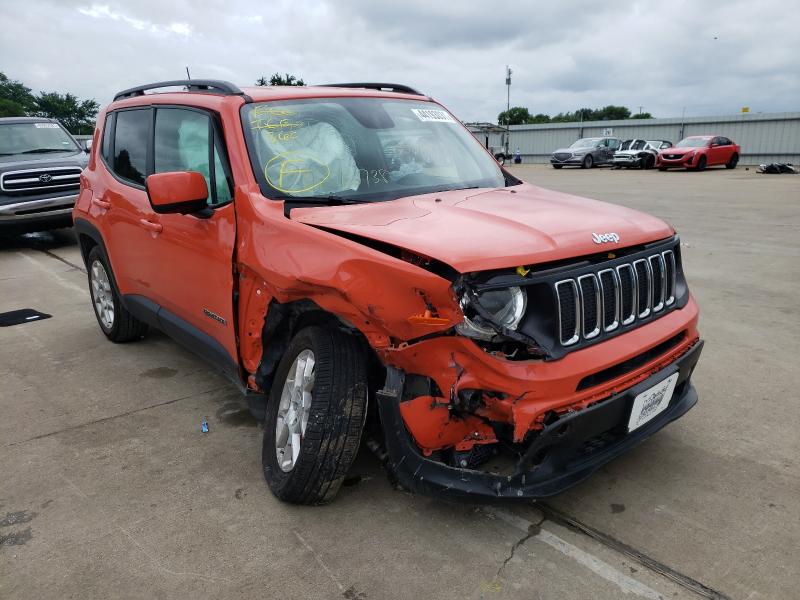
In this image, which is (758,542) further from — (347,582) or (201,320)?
(201,320)

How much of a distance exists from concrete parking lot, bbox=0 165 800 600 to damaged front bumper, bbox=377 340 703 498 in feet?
1.04

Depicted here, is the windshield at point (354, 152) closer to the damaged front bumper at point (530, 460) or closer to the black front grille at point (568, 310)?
the black front grille at point (568, 310)

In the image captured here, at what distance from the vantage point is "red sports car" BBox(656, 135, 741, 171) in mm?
25141

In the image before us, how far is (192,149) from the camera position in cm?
353

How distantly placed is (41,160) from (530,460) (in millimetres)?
9856

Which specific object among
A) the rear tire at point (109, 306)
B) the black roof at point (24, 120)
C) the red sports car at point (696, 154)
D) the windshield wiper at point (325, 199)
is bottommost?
the rear tire at point (109, 306)

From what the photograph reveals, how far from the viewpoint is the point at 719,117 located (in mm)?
33906

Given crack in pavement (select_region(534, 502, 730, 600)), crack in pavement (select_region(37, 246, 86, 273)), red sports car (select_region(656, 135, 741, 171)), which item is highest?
red sports car (select_region(656, 135, 741, 171))

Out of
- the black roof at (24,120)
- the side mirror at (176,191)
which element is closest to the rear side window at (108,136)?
the side mirror at (176,191)

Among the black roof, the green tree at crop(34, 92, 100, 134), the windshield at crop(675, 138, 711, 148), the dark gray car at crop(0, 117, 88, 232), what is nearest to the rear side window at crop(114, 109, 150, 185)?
the dark gray car at crop(0, 117, 88, 232)

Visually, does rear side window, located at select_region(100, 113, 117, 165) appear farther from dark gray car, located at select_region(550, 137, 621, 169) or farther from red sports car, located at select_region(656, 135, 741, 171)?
dark gray car, located at select_region(550, 137, 621, 169)

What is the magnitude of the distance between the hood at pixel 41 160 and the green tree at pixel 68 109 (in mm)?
78365

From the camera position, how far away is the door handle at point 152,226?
12.2 feet

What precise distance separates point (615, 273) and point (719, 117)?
36.8 metres
